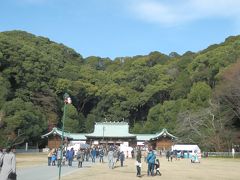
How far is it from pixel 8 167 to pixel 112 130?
5804 cm

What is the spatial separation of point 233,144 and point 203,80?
2226 centimetres

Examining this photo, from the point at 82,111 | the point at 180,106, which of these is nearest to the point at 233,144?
the point at 180,106

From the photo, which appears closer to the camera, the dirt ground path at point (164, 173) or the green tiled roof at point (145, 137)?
the dirt ground path at point (164, 173)

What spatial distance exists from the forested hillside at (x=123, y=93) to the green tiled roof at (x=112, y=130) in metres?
5.26

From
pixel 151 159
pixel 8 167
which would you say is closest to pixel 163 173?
pixel 151 159

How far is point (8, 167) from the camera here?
1023 centimetres

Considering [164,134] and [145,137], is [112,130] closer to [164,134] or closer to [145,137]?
[145,137]

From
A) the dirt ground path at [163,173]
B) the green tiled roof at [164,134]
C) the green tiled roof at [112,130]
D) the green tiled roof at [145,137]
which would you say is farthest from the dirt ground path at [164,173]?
the green tiled roof at [112,130]

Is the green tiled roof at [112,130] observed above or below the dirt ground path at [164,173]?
above

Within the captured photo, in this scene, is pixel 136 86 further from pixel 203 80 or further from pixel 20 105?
pixel 20 105

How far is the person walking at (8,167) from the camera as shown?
10.1 meters

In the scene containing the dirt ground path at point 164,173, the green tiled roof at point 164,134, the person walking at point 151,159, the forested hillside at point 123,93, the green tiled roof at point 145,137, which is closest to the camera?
the dirt ground path at point 164,173

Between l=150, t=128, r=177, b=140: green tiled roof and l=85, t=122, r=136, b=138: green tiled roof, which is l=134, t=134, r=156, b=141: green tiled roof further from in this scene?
l=150, t=128, r=177, b=140: green tiled roof

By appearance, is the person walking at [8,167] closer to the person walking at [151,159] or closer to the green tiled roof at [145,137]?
the person walking at [151,159]
